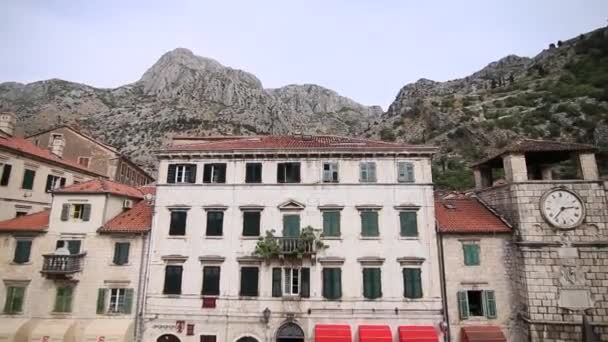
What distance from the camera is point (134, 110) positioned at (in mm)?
77188

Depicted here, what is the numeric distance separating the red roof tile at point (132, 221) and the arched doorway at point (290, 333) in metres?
11.6

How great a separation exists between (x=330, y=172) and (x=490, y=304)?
13.4 m

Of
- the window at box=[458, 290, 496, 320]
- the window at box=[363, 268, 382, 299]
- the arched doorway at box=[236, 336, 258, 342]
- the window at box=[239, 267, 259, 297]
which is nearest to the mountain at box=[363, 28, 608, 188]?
the window at box=[458, 290, 496, 320]

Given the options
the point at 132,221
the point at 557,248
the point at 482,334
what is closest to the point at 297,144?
the point at 132,221

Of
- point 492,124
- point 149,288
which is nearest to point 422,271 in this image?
point 149,288

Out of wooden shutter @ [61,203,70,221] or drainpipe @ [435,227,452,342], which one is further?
wooden shutter @ [61,203,70,221]

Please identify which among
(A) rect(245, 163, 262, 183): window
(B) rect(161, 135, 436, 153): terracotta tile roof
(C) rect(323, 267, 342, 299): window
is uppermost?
(B) rect(161, 135, 436, 153): terracotta tile roof

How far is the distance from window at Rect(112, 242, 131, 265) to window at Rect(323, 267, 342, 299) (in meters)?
13.9

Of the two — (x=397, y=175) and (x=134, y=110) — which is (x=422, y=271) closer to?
(x=397, y=175)

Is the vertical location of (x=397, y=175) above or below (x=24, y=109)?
below

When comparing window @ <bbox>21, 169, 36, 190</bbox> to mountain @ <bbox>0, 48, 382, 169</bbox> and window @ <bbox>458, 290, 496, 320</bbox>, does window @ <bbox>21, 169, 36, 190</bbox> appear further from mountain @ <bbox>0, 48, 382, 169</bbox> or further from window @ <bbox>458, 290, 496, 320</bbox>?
window @ <bbox>458, 290, 496, 320</bbox>

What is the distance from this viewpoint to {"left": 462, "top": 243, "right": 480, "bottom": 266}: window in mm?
20391

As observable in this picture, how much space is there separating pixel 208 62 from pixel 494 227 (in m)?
141

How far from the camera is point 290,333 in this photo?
65.9 feet
